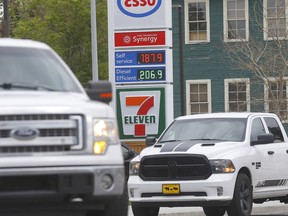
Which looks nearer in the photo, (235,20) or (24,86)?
(24,86)

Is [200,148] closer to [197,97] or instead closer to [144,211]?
[144,211]

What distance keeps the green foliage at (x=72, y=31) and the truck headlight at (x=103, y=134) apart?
35.4 metres

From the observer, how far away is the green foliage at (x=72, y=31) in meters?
45.9

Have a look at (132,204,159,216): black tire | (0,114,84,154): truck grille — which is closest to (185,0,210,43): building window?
(132,204,159,216): black tire

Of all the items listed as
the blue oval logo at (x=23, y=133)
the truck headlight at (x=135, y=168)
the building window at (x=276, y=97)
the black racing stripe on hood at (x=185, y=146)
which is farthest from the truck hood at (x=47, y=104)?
the building window at (x=276, y=97)

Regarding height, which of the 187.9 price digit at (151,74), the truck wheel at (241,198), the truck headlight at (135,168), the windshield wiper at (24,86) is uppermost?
the windshield wiper at (24,86)

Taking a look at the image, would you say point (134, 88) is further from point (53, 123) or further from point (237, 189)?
point (53, 123)

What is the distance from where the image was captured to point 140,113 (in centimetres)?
2680

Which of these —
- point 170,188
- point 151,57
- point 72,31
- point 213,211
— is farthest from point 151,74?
point 72,31

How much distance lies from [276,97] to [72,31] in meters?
10.1

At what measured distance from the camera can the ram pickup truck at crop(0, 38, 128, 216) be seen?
9297 millimetres

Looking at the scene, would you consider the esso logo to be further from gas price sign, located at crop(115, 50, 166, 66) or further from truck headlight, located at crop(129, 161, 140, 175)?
truck headlight, located at crop(129, 161, 140, 175)

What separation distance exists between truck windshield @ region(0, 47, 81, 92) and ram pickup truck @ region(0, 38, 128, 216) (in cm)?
41

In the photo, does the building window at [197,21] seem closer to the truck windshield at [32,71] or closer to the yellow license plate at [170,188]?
the yellow license plate at [170,188]
